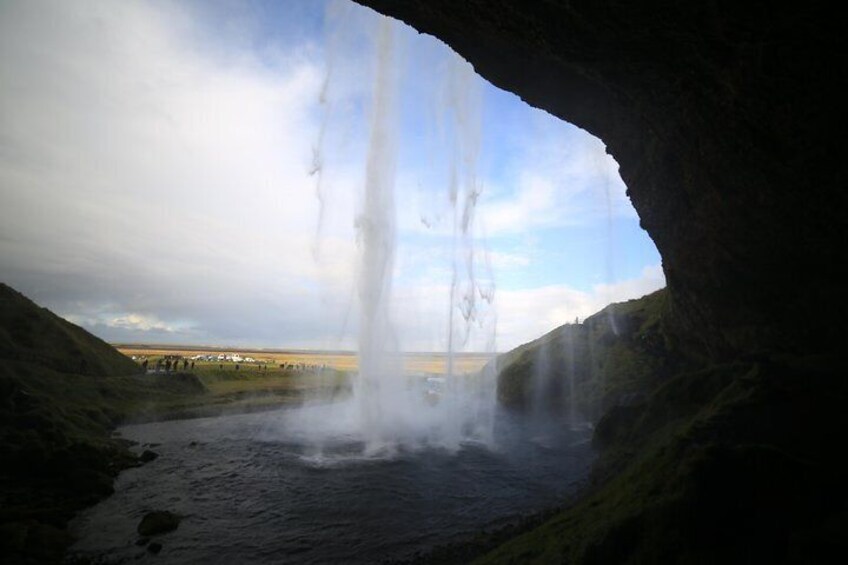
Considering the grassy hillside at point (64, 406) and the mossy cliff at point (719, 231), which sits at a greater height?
the mossy cliff at point (719, 231)

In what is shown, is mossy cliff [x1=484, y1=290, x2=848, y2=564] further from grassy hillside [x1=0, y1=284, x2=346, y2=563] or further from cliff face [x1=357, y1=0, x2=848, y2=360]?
grassy hillside [x1=0, y1=284, x2=346, y2=563]

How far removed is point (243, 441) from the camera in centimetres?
3778

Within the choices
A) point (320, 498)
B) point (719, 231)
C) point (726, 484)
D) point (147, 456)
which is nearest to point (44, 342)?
point (147, 456)

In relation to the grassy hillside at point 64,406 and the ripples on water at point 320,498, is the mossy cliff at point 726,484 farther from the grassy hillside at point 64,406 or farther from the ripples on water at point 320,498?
the grassy hillside at point 64,406

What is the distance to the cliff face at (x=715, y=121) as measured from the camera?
11.6 m

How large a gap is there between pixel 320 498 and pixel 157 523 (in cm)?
766

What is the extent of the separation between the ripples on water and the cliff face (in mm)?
14658

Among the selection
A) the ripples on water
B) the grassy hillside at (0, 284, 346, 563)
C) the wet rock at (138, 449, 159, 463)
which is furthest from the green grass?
the wet rock at (138, 449, 159, 463)

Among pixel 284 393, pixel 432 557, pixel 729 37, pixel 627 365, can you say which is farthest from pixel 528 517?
pixel 284 393

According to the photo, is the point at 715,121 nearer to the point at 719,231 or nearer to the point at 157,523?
the point at 719,231

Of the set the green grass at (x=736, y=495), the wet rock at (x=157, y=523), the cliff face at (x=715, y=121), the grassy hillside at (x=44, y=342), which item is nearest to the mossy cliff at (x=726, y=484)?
the green grass at (x=736, y=495)

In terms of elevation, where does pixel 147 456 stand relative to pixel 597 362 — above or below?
below

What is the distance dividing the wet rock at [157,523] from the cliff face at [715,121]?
2472 cm

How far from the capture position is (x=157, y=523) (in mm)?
18891
